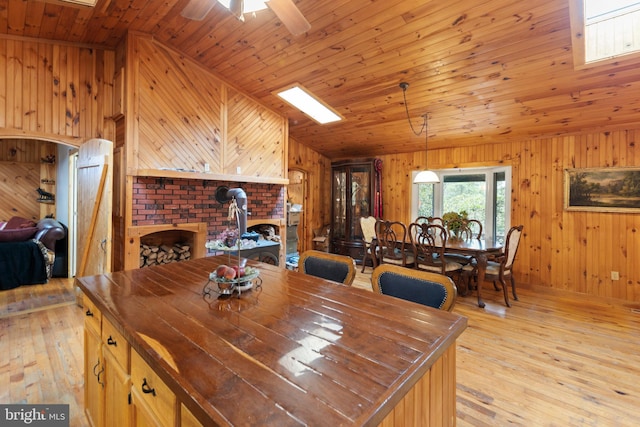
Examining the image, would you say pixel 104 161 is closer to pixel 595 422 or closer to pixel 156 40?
pixel 156 40

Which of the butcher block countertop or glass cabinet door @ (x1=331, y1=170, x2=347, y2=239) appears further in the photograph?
glass cabinet door @ (x1=331, y1=170, x2=347, y2=239)

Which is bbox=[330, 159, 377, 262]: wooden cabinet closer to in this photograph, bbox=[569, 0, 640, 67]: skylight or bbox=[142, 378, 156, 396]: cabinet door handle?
bbox=[569, 0, 640, 67]: skylight

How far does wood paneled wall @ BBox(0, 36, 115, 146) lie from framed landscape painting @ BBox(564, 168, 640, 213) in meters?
6.08

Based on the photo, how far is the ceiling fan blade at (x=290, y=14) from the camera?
1818mm

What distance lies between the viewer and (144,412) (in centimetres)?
103

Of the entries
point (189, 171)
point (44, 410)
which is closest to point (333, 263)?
point (44, 410)

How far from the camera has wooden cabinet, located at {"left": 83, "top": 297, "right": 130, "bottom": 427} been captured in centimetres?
120

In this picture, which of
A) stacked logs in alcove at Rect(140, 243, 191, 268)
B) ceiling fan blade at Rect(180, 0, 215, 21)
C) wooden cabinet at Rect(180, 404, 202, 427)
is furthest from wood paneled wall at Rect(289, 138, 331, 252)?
wooden cabinet at Rect(180, 404, 202, 427)

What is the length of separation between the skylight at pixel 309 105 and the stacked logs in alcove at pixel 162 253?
8.42ft

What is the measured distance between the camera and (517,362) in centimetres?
243

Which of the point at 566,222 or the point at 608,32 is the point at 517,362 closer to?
the point at 566,222

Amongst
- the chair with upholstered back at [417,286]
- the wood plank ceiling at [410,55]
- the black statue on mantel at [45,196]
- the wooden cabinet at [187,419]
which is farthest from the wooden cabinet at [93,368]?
the black statue on mantel at [45,196]

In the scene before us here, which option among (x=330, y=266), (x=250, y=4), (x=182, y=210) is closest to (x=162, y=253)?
(x=182, y=210)

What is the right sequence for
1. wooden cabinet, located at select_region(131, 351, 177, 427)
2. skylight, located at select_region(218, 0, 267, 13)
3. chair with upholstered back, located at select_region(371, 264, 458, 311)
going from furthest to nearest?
skylight, located at select_region(218, 0, 267, 13) < chair with upholstered back, located at select_region(371, 264, 458, 311) < wooden cabinet, located at select_region(131, 351, 177, 427)
